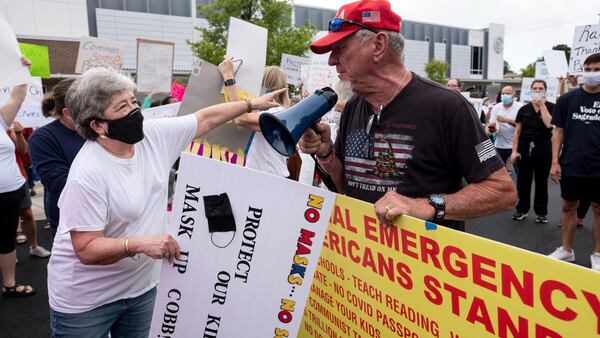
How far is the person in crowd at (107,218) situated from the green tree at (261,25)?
2019 cm

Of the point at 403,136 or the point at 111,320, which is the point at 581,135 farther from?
the point at 111,320

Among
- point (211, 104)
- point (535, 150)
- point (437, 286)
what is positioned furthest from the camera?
point (535, 150)

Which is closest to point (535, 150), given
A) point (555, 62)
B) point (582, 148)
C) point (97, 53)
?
point (582, 148)

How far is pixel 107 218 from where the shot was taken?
5.95ft

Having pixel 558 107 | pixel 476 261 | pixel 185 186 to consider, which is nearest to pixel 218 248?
pixel 185 186

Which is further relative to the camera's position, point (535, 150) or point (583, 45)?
point (535, 150)

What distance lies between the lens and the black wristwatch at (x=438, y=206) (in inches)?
58.7

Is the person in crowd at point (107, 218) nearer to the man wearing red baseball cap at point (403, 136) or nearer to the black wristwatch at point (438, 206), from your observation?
the man wearing red baseball cap at point (403, 136)

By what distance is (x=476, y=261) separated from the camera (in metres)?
1.20

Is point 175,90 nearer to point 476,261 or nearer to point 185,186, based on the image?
point 185,186

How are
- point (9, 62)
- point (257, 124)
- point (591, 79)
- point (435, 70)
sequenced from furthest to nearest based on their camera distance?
point (435, 70), point (591, 79), point (9, 62), point (257, 124)

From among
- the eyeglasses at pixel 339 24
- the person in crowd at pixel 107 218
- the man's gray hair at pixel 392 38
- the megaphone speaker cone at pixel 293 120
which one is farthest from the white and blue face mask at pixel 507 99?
the person in crowd at pixel 107 218

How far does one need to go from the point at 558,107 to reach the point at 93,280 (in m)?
4.67

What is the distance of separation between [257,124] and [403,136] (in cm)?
151
